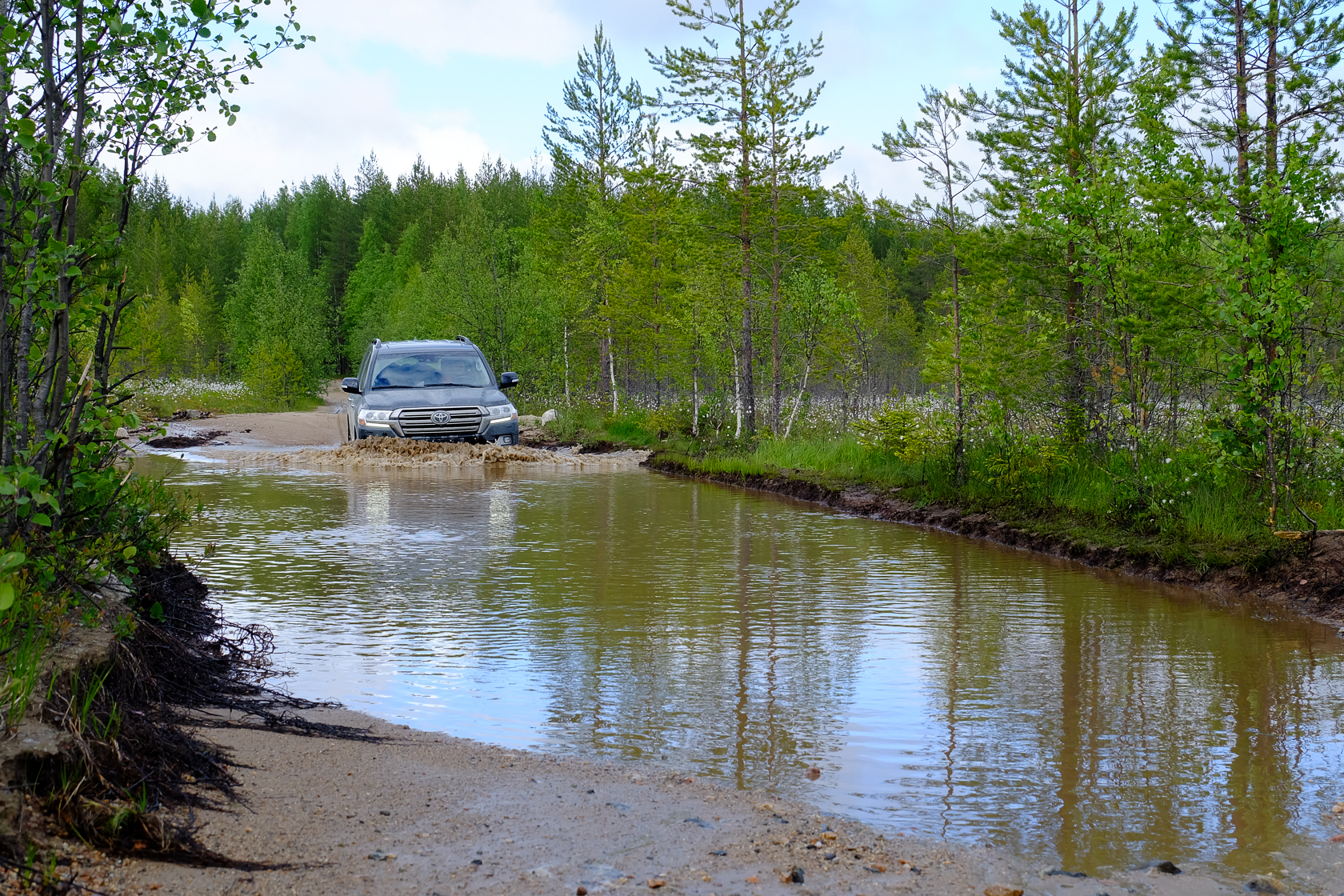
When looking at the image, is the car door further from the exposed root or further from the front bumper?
the exposed root

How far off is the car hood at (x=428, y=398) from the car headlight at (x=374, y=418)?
0.27 ft

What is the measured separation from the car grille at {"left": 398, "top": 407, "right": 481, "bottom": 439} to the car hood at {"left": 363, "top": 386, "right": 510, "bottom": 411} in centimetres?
12

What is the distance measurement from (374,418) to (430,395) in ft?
3.28

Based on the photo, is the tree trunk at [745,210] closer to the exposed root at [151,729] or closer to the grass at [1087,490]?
the grass at [1087,490]

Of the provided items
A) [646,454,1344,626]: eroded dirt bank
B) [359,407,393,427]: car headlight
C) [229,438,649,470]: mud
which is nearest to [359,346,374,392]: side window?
[359,407,393,427]: car headlight

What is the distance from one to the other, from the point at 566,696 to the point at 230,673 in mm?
1791

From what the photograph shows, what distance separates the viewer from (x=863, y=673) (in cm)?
646

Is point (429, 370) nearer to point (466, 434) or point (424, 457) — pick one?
point (466, 434)

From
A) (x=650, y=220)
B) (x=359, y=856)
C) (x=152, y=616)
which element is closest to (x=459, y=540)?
(x=152, y=616)

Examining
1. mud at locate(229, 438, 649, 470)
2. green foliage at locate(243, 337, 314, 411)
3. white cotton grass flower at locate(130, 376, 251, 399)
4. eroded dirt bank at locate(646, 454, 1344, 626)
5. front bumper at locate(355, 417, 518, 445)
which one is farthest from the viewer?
green foliage at locate(243, 337, 314, 411)

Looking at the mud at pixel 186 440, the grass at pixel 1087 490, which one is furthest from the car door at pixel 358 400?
→ the mud at pixel 186 440

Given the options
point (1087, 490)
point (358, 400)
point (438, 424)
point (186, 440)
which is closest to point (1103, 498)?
point (1087, 490)

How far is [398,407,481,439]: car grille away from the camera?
19031mm

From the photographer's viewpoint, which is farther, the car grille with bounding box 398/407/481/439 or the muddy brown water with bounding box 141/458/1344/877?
the car grille with bounding box 398/407/481/439
